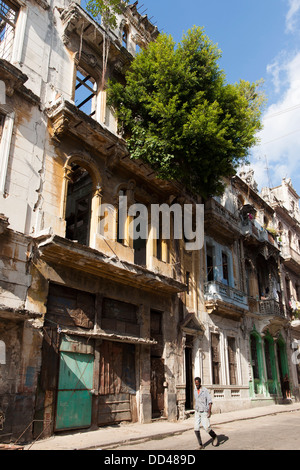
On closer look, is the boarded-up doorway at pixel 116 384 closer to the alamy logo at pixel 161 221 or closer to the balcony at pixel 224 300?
the alamy logo at pixel 161 221

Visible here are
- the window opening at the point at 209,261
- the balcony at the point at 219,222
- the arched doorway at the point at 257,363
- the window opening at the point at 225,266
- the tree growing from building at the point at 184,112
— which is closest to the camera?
the tree growing from building at the point at 184,112

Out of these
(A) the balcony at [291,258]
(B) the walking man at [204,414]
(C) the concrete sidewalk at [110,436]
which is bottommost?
(C) the concrete sidewalk at [110,436]

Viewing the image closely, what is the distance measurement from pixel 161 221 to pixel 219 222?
4.30m

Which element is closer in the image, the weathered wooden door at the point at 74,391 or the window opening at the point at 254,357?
the weathered wooden door at the point at 74,391

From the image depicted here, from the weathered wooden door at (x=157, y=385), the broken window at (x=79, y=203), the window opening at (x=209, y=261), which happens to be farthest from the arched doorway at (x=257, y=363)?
the broken window at (x=79, y=203)

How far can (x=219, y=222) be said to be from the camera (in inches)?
746

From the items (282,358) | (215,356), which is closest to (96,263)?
(215,356)

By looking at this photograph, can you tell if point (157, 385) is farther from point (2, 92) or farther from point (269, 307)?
point (2, 92)

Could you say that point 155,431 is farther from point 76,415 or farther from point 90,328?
point 90,328

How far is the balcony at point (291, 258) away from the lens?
26069mm

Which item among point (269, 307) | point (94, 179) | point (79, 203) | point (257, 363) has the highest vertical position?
point (79, 203)

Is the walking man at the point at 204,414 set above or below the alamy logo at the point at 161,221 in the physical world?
below

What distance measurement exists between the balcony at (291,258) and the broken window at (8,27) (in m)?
21.0

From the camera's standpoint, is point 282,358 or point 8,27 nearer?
point 8,27
